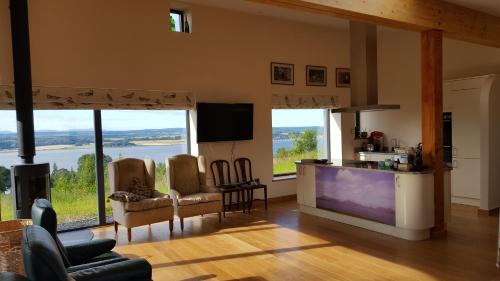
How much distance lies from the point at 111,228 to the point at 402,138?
588 centimetres

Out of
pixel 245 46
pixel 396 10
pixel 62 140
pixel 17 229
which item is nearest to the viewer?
pixel 17 229

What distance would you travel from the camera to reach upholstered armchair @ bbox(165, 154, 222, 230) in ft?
18.6

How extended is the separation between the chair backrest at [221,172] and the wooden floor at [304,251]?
0.82 metres

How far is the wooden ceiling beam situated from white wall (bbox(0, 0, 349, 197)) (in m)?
2.86

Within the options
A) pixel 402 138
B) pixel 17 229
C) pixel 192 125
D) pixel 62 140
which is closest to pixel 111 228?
pixel 62 140

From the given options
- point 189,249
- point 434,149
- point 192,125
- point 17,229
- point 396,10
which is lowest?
point 189,249

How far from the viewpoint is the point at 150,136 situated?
648 cm

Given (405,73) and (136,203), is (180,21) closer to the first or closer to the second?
(136,203)

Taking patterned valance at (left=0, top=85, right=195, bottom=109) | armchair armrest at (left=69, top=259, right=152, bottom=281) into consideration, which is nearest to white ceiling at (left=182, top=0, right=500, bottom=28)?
patterned valance at (left=0, top=85, right=195, bottom=109)

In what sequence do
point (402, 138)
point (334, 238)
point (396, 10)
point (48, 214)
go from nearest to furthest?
1. point (48, 214)
2. point (396, 10)
3. point (334, 238)
4. point (402, 138)

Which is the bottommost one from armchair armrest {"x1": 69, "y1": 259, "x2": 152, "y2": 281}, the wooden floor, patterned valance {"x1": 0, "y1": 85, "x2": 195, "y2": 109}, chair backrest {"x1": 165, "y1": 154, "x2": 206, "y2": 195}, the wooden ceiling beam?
the wooden floor

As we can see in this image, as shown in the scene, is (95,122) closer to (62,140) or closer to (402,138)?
(62,140)

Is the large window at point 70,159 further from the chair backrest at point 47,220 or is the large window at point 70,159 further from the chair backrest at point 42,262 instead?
the chair backrest at point 42,262

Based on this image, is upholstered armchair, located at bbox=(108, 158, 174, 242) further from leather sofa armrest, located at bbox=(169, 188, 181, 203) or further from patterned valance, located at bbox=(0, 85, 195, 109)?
patterned valance, located at bbox=(0, 85, 195, 109)
